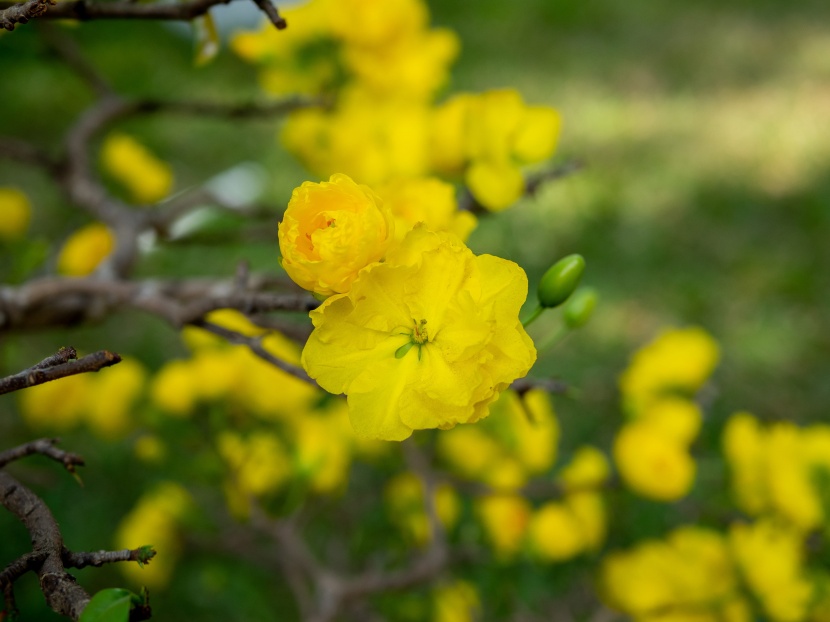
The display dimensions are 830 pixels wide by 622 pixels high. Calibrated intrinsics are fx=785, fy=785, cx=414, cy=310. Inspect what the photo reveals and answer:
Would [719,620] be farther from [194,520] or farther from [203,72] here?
[203,72]

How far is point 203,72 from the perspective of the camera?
211 cm

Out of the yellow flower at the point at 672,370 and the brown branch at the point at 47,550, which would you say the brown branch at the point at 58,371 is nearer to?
the brown branch at the point at 47,550

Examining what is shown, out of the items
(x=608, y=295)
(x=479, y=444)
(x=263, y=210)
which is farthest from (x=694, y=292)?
(x=263, y=210)

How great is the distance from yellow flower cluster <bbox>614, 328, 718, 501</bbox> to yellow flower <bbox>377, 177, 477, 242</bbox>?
1.41ft

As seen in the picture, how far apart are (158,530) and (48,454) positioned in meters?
0.64

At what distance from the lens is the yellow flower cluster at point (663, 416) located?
0.78m

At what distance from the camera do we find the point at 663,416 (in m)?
0.81

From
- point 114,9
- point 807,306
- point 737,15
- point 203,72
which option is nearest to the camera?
point 114,9

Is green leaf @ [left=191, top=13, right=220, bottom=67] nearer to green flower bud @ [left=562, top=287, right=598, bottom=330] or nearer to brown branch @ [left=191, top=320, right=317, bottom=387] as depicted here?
brown branch @ [left=191, top=320, right=317, bottom=387]

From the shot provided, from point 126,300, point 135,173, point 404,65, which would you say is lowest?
point 135,173

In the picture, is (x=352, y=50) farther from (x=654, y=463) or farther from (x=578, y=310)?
(x=654, y=463)

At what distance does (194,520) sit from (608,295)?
965mm

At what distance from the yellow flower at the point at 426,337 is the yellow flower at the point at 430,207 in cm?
8

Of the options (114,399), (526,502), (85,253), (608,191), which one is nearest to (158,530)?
(114,399)
